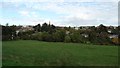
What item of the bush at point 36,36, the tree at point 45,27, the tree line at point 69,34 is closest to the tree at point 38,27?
the tree line at point 69,34

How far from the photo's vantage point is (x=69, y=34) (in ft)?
56.6

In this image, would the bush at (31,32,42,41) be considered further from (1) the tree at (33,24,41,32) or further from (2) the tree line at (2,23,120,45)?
(1) the tree at (33,24,41,32)

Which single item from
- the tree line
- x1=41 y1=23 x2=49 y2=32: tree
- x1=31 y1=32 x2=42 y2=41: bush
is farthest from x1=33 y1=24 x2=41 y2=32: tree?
x1=31 y1=32 x2=42 y2=41: bush

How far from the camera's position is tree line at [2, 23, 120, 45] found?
1574cm

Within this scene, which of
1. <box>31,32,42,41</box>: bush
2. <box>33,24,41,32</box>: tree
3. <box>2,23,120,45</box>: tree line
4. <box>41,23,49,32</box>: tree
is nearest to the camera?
<box>2,23,120,45</box>: tree line

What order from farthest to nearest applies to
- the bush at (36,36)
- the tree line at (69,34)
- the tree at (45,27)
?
the tree at (45,27) → the bush at (36,36) → the tree line at (69,34)

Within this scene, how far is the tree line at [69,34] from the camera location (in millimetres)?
15742

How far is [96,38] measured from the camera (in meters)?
16.5

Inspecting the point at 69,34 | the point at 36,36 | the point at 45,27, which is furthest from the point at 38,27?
the point at 69,34

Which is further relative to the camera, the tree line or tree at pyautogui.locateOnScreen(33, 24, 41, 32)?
tree at pyautogui.locateOnScreen(33, 24, 41, 32)

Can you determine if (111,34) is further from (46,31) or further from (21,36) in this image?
(21,36)

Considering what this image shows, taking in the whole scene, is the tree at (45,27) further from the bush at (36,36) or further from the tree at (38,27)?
the bush at (36,36)

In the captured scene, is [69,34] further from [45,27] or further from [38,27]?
[38,27]

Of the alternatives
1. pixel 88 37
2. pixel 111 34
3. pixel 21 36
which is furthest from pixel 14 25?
pixel 111 34
